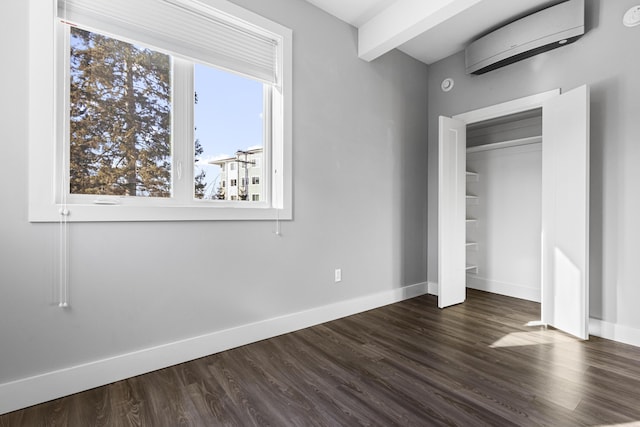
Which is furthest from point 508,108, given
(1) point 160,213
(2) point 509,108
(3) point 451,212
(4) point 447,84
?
(1) point 160,213

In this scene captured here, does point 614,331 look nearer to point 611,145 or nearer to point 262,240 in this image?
point 611,145

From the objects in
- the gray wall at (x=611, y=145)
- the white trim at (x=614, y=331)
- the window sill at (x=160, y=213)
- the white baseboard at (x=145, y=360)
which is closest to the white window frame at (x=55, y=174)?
the window sill at (x=160, y=213)

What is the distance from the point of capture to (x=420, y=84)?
371 centimetres

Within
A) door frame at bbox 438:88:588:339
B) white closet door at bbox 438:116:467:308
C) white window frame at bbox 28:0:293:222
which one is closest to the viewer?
white window frame at bbox 28:0:293:222

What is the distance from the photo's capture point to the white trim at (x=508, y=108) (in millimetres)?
2842

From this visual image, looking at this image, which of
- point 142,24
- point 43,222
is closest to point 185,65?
point 142,24

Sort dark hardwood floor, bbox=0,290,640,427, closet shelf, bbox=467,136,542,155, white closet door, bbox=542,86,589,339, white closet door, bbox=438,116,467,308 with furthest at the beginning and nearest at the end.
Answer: closet shelf, bbox=467,136,542,155 < white closet door, bbox=438,116,467,308 < white closet door, bbox=542,86,589,339 < dark hardwood floor, bbox=0,290,640,427

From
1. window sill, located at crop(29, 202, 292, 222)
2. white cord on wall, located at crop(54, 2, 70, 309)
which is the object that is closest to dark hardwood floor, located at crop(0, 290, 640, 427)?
white cord on wall, located at crop(54, 2, 70, 309)

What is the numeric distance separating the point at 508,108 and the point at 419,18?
1.33 meters

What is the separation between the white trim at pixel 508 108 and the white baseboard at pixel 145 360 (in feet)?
7.75

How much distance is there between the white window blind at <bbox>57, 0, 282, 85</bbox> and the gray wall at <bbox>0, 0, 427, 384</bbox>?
0.20 meters

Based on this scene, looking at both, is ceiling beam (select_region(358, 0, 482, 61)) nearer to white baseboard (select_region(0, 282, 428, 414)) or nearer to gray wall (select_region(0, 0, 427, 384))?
gray wall (select_region(0, 0, 427, 384))

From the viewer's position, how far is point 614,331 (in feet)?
7.93

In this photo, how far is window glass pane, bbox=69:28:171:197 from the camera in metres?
1.82
